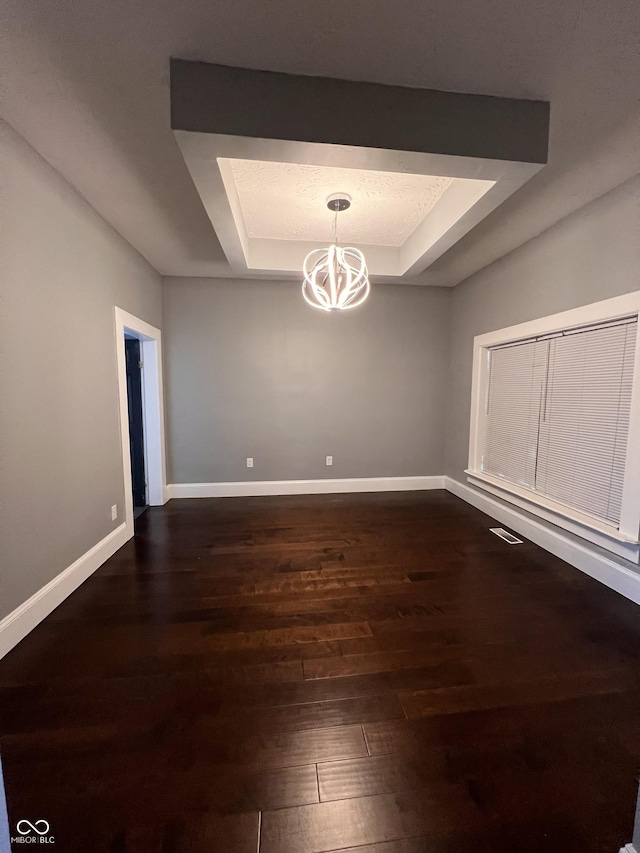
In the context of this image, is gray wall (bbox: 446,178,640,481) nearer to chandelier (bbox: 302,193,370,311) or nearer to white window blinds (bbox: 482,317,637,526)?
white window blinds (bbox: 482,317,637,526)

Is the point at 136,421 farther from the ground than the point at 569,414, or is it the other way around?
the point at 569,414

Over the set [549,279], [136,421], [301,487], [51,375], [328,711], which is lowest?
[328,711]

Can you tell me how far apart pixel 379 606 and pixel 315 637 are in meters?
0.47

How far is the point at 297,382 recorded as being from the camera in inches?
169

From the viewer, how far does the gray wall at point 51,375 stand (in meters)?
1.72

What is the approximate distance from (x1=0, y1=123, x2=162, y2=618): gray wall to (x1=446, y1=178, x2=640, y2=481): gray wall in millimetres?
3570

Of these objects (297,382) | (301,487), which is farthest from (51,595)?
(297,382)

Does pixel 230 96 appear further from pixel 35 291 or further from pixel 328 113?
pixel 35 291

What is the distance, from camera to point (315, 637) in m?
1.82

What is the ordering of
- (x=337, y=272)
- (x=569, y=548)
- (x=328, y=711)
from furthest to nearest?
(x=337, y=272)
(x=569, y=548)
(x=328, y=711)

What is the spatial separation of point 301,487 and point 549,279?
11.0ft

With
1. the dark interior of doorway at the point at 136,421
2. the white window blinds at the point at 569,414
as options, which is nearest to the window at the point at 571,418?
the white window blinds at the point at 569,414

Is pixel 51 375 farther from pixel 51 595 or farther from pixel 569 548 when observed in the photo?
pixel 569 548

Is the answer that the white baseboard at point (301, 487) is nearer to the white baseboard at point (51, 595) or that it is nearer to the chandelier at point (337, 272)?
the white baseboard at point (51, 595)
